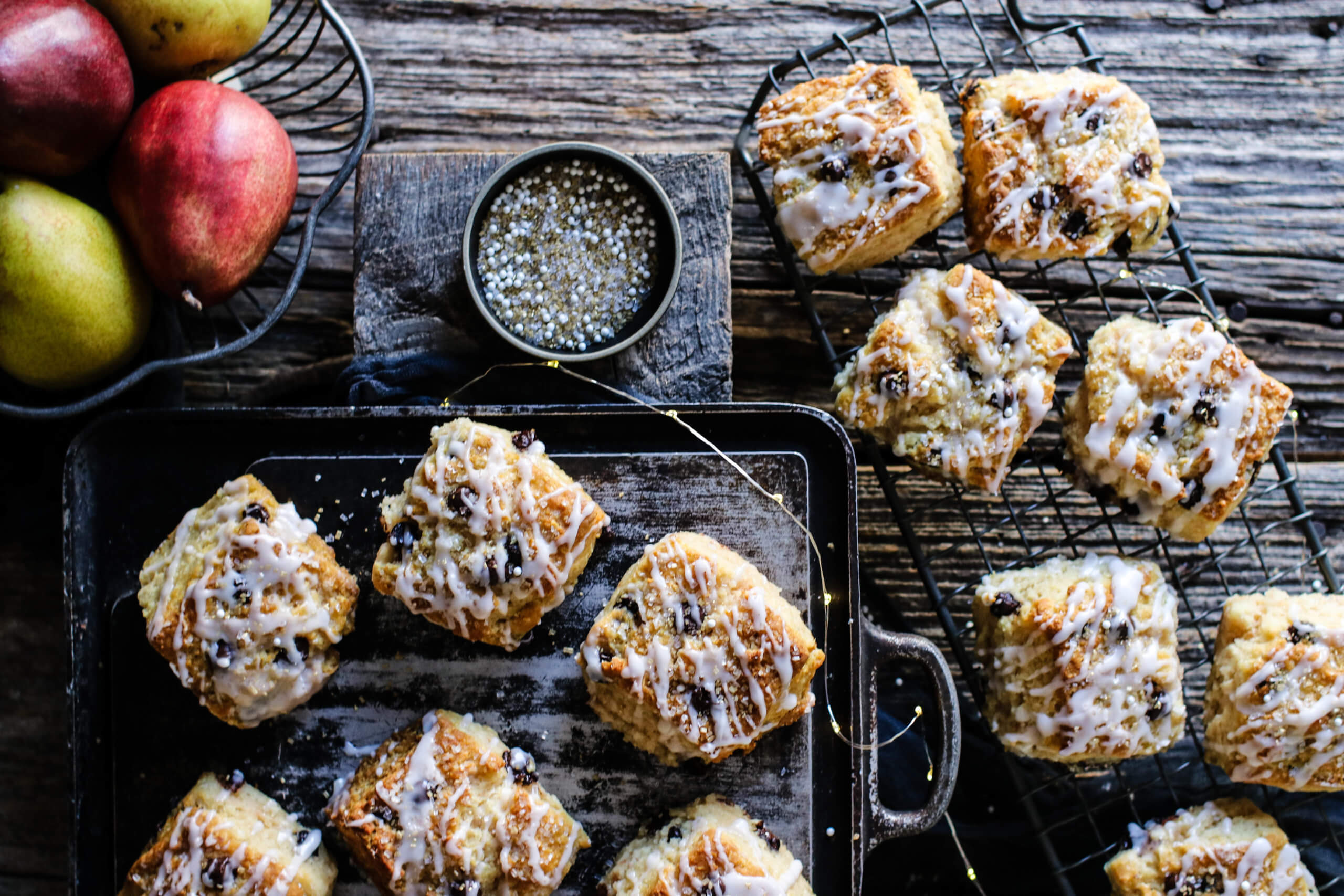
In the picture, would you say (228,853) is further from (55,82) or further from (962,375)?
(962,375)

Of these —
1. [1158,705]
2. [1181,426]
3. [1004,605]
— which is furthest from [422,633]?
[1181,426]

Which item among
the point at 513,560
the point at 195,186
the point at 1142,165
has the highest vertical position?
the point at 195,186

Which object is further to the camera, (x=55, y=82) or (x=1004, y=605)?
(x=1004, y=605)

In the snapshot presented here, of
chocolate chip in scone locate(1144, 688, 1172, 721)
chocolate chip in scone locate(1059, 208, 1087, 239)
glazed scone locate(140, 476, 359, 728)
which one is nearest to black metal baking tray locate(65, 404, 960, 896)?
glazed scone locate(140, 476, 359, 728)

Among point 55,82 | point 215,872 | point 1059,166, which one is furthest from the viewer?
point 1059,166

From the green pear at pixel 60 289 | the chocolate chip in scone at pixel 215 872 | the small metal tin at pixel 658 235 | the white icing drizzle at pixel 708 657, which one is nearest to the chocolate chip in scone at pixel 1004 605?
the white icing drizzle at pixel 708 657

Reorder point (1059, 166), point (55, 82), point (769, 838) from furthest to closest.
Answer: point (1059, 166)
point (769, 838)
point (55, 82)

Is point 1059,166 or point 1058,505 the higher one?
point 1059,166

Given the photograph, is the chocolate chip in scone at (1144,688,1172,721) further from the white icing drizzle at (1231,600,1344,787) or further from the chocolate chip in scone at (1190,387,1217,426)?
the chocolate chip in scone at (1190,387,1217,426)
